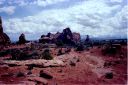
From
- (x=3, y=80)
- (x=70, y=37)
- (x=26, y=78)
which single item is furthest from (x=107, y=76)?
(x=70, y=37)

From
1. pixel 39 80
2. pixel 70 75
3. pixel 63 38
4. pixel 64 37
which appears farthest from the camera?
pixel 63 38

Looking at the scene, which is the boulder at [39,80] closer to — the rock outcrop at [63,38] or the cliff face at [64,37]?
the rock outcrop at [63,38]

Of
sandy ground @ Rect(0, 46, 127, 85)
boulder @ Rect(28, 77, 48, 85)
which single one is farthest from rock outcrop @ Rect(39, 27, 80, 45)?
boulder @ Rect(28, 77, 48, 85)

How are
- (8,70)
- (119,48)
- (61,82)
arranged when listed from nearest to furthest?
(61,82) → (8,70) → (119,48)

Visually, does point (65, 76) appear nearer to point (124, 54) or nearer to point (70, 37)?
point (124, 54)

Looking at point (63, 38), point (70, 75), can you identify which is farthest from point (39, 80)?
point (63, 38)

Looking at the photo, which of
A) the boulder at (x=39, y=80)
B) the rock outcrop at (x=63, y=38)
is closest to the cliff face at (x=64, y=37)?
the rock outcrop at (x=63, y=38)

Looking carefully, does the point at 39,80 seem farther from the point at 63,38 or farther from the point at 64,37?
the point at 63,38

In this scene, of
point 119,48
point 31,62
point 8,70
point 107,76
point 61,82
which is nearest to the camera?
point 61,82

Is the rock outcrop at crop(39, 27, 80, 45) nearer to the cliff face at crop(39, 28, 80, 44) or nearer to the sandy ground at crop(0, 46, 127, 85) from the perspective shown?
the cliff face at crop(39, 28, 80, 44)

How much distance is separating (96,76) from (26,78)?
5933mm

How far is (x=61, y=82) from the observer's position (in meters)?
18.0

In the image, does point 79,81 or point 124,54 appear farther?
point 124,54

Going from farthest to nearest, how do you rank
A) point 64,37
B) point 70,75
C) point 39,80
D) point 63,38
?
point 63,38
point 64,37
point 70,75
point 39,80
